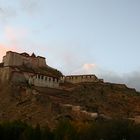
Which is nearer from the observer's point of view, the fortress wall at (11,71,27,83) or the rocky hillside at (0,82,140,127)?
the rocky hillside at (0,82,140,127)

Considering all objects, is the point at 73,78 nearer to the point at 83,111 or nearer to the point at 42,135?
the point at 83,111

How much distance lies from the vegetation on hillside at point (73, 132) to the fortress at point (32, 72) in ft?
99.5

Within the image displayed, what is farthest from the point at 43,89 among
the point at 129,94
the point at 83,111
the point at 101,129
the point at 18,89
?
the point at 101,129

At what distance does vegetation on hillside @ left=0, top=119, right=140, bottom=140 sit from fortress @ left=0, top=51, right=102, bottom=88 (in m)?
30.3

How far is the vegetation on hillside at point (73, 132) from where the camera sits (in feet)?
210

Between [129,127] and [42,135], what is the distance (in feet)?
45.9

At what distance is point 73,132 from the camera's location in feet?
211

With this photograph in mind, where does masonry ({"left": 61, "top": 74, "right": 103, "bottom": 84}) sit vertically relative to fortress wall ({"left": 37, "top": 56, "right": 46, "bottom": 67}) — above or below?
below

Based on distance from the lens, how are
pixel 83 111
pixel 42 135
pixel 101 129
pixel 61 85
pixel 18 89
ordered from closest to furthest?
1. pixel 42 135
2. pixel 101 129
3. pixel 83 111
4. pixel 18 89
5. pixel 61 85

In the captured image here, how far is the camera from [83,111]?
302ft

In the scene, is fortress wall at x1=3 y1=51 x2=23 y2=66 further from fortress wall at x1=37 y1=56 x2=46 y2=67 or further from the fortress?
fortress wall at x1=37 y1=56 x2=46 y2=67

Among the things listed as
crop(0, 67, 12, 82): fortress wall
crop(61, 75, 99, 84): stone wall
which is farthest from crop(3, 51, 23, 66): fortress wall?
crop(61, 75, 99, 84): stone wall

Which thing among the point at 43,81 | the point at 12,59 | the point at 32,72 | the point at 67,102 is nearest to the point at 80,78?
the point at 43,81

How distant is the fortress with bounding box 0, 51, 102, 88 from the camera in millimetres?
102312
